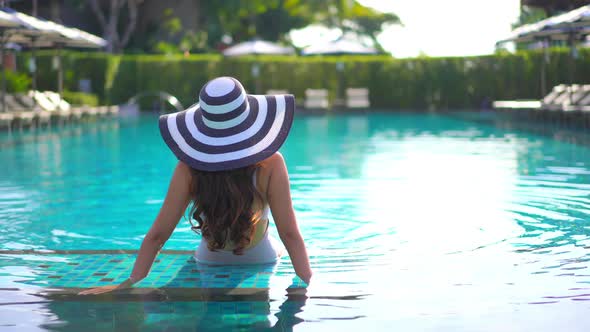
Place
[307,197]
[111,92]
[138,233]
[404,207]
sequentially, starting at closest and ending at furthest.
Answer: [138,233] → [404,207] → [307,197] → [111,92]

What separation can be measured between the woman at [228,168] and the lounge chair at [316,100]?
2753 centimetres

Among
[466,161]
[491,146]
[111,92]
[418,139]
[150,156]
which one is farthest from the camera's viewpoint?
[111,92]

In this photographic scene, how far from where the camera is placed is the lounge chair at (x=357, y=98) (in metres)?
33.0

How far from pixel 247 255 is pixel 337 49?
3001 centimetres

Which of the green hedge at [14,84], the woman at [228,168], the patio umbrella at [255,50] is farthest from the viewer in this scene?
the patio umbrella at [255,50]

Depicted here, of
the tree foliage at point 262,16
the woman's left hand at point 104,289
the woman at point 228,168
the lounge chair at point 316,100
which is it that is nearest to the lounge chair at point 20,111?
the lounge chair at point 316,100

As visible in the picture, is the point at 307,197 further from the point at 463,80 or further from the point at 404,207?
the point at 463,80

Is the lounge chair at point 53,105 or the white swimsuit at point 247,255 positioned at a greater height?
the lounge chair at point 53,105

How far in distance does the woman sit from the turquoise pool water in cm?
32

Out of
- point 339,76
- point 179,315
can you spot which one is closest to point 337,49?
point 339,76

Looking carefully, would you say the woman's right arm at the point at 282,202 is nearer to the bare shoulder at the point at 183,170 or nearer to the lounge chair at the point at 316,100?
the bare shoulder at the point at 183,170

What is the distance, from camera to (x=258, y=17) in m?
51.7

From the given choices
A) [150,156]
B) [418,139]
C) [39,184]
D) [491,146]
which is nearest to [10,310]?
[39,184]

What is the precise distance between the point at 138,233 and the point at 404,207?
2.54 meters
